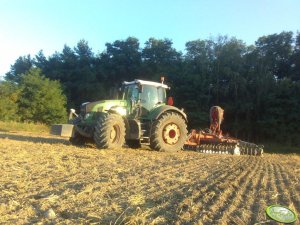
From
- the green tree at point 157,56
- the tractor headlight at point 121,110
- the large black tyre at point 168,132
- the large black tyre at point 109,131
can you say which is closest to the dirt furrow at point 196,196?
the large black tyre at point 109,131

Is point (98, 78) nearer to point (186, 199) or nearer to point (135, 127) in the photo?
point (135, 127)

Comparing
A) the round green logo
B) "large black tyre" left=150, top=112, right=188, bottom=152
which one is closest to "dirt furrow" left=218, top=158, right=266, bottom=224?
the round green logo

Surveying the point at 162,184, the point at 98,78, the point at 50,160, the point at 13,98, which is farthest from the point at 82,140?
the point at 98,78

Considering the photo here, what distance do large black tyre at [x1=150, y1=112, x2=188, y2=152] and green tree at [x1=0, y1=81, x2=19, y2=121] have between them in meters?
21.8

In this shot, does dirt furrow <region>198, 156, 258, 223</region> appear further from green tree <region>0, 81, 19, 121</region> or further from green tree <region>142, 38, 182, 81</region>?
green tree <region>142, 38, 182, 81</region>

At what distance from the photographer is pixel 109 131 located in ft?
37.3

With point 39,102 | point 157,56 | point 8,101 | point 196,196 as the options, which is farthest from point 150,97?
point 157,56

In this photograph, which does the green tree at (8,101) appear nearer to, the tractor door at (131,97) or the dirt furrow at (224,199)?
the tractor door at (131,97)

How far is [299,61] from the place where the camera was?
4056 centimetres

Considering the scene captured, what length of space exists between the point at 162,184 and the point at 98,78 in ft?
139

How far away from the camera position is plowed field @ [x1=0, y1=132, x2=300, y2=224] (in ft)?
13.9

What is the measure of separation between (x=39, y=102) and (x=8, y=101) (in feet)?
8.82

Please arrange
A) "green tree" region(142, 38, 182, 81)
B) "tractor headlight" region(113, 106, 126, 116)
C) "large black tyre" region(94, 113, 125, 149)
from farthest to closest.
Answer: "green tree" region(142, 38, 182, 81), "tractor headlight" region(113, 106, 126, 116), "large black tyre" region(94, 113, 125, 149)

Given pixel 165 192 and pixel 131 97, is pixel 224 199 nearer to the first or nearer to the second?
pixel 165 192
